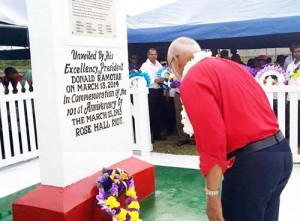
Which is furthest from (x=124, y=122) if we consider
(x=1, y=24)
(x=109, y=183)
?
(x=1, y=24)

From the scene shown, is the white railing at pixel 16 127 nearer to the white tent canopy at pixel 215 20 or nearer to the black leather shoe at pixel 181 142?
the black leather shoe at pixel 181 142

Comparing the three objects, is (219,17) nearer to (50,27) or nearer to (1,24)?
(1,24)

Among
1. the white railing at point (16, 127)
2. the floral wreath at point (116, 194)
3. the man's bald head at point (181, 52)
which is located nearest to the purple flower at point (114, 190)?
the floral wreath at point (116, 194)

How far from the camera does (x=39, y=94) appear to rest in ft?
10.2

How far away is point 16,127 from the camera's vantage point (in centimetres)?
569

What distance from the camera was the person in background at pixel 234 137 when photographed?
1806mm

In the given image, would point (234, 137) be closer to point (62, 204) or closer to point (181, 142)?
point (62, 204)

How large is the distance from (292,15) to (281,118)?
3.30 metres

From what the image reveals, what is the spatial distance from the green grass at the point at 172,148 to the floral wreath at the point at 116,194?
335cm

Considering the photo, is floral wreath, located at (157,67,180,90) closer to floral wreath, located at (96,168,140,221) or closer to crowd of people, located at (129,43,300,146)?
crowd of people, located at (129,43,300,146)

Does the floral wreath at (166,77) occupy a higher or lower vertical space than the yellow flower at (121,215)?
higher

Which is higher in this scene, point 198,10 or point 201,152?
point 198,10

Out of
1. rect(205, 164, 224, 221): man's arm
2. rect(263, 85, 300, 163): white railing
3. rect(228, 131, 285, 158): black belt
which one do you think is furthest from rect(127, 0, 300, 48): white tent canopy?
rect(205, 164, 224, 221): man's arm

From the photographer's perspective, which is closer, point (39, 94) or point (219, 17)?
point (39, 94)
